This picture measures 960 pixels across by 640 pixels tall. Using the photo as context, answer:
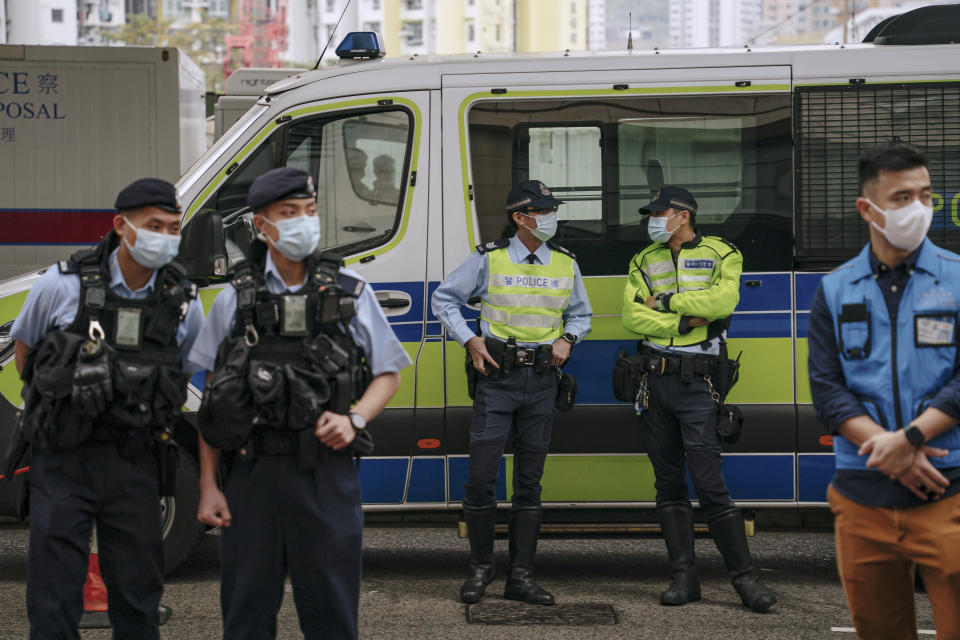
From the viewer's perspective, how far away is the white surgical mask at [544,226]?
5.77m

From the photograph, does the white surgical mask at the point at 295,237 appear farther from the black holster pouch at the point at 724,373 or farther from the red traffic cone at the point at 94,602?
the black holster pouch at the point at 724,373

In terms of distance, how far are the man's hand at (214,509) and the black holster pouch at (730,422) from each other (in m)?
2.70

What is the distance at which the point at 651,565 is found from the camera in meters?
6.77

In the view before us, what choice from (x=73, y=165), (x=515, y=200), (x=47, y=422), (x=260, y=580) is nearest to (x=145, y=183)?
(x=47, y=422)

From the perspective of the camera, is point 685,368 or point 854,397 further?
point 685,368

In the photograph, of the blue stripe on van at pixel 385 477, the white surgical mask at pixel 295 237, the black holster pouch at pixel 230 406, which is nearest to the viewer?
the black holster pouch at pixel 230 406

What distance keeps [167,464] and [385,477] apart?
83.1 inches

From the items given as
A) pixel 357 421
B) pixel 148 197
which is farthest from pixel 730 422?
pixel 148 197

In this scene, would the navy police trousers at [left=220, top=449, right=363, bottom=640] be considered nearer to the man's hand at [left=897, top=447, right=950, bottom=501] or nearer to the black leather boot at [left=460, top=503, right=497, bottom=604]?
the man's hand at [left=897, top=447, right=950, bottom=501]

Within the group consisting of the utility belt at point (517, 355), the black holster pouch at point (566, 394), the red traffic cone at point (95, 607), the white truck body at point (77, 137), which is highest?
the white truck body at point (77, 137)

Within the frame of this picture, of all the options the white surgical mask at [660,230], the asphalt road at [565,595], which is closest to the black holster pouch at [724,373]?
the white surgical mask at [660,230]

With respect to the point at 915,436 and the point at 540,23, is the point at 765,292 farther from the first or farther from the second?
the point at 540,23

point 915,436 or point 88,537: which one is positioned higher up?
point 915,436

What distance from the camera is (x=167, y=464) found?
4.14 metres
